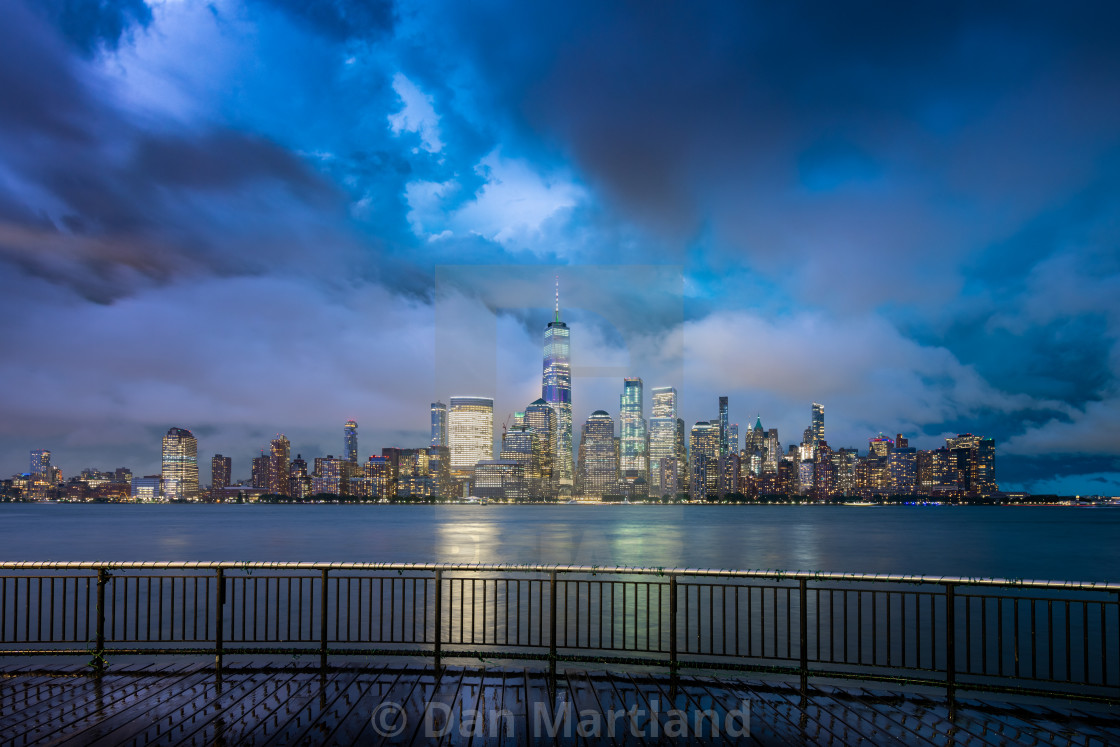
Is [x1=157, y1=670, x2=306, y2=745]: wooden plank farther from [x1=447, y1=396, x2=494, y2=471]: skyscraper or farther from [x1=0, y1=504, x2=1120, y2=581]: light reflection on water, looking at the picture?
[x1=0, y1=504, x2=1120, y2=581]: light reflection on water

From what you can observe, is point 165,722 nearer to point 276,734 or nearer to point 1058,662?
point 276,734

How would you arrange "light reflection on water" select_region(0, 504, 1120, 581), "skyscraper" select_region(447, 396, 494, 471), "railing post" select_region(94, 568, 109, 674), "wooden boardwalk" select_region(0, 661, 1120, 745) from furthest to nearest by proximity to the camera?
"light reflection on water" select_region(0, 504, 1120, 581) → "skyscraper" select_region(447, 396, 494, 471) → "railing post" select_region(94, 568, 109, 674) → "wooden boardwalk" select_region(0, 661, 1120, 745)

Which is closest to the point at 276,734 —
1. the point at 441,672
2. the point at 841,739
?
the point at 441,672

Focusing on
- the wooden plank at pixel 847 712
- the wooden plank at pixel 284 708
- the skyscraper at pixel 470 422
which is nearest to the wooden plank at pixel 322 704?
the wooden plank at pixel 284 708

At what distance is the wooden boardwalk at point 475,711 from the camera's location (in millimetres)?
7059

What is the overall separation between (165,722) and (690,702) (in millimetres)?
5652

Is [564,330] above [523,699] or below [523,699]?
above

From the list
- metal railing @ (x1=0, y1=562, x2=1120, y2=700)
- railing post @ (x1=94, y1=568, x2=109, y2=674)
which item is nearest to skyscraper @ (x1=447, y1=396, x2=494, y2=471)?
metal railing @ (x1=0, y1=562, x2=1120, y2=700)

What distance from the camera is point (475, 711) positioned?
7703 mm

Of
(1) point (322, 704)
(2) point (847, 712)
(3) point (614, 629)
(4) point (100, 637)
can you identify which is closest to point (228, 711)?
(1) point (322, 704)

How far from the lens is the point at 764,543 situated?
78.8 meters

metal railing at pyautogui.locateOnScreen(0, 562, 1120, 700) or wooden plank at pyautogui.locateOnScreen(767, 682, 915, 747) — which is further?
metal railing at pyautogui.locateOnScreen(0, 562, 1120, 700)

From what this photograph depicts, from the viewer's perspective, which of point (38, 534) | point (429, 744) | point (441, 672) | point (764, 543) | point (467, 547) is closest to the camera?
point (429, 744)

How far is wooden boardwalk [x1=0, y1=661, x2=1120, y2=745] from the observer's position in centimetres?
706
